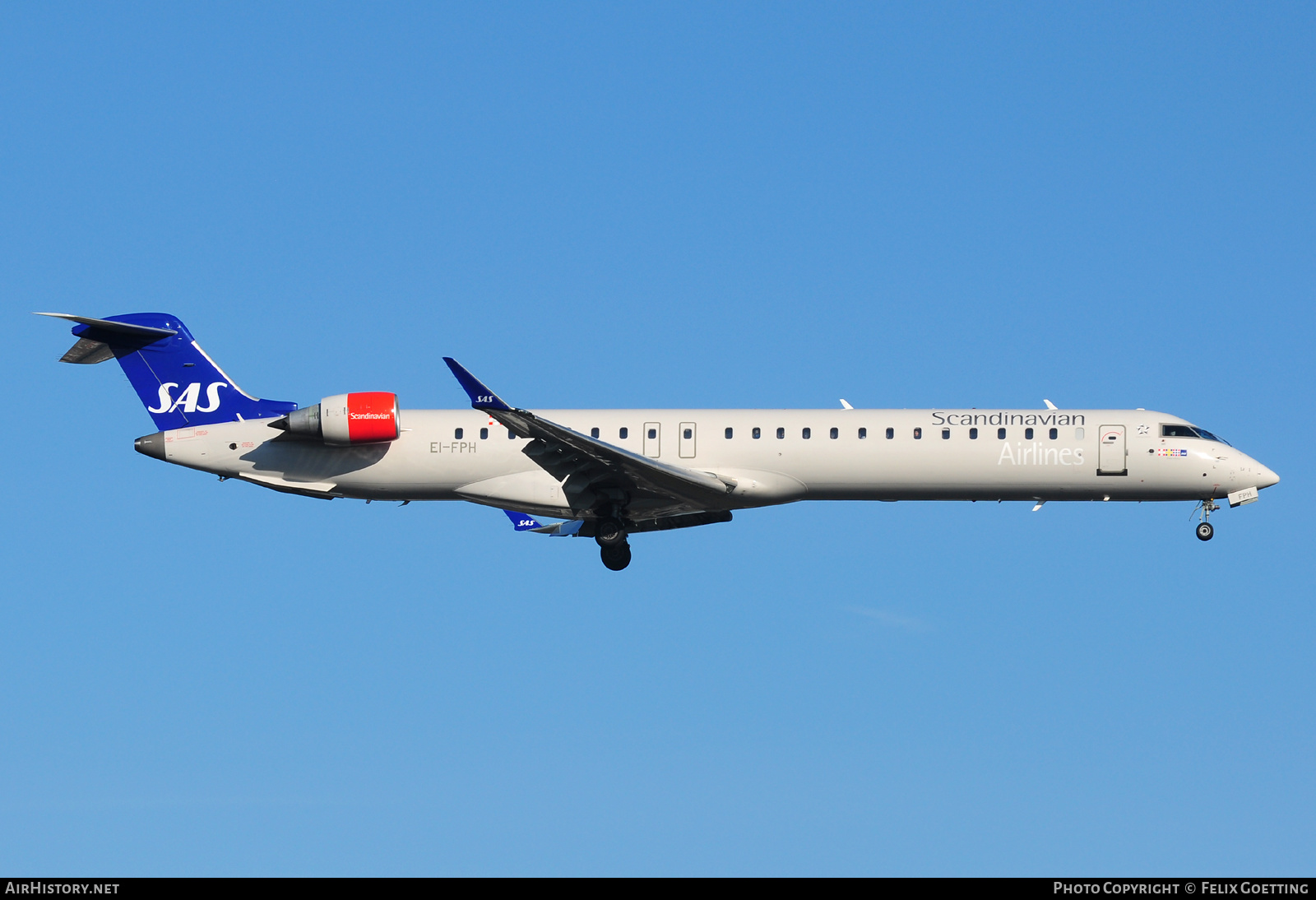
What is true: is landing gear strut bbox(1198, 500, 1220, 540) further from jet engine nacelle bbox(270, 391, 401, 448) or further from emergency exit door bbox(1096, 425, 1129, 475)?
jet engine nacelle bbox(270, 391, 401, 448)

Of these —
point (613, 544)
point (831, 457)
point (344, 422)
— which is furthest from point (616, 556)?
point (344, 422)

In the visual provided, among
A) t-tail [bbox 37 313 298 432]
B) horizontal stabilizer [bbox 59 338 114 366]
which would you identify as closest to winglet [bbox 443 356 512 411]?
t-tail [bbox 37 313 298 432]

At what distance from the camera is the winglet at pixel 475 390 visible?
27.5 m

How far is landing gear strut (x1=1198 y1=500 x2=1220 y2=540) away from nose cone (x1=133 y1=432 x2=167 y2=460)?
2227cm

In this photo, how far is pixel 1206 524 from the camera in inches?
1259

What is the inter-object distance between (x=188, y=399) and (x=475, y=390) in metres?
8.94

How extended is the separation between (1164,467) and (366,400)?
1683 centimetres

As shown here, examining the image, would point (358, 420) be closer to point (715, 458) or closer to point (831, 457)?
point (715, 458)

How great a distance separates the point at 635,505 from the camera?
1272 inches

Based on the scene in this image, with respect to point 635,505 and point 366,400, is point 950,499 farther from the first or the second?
point 366,400

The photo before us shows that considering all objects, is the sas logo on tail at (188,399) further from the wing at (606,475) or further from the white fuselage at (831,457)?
the wing at (606,475)

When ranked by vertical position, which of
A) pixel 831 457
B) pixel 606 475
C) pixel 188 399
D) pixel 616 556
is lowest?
pixel 616 556

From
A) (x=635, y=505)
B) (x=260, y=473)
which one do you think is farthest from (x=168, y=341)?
(x=635, y=505)
